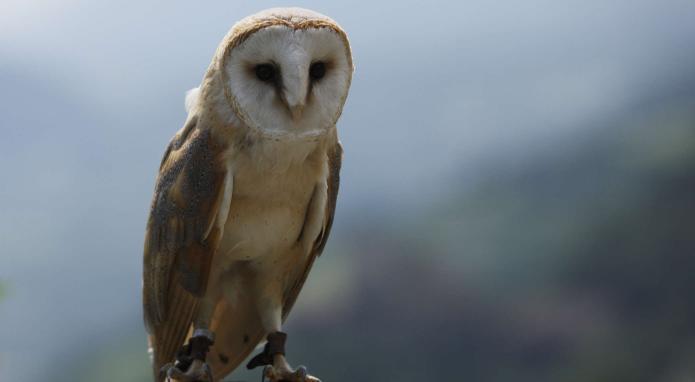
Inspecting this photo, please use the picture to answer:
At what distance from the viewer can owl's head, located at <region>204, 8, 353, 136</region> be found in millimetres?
1395

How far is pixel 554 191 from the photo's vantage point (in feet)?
14.6

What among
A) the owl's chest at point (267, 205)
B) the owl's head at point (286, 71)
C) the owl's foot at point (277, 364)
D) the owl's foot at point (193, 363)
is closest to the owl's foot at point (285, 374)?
the owl's foot at point (277, 364)

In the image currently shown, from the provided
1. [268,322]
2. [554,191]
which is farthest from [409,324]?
[268,322]

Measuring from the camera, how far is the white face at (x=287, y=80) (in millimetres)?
1396

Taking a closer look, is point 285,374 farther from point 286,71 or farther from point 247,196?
point 286,71

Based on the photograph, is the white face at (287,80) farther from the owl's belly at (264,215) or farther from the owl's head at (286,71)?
the owl's belly at (264,215)

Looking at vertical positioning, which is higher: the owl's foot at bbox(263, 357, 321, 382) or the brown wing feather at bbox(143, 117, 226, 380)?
the brown wing feather at bbox(143, 117, 226, 380)

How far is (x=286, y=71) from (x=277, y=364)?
0.58 meters

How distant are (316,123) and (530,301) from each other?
2863mm

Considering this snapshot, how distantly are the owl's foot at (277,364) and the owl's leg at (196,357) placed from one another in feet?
0.37

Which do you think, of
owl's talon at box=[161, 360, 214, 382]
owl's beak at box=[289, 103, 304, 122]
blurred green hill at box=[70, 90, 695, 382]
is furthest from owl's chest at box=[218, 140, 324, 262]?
blurred green hill at box=[70, 90, 695, 382]

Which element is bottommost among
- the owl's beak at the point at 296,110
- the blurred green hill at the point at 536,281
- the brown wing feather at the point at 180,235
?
the blurred green hill at the point at 536,281

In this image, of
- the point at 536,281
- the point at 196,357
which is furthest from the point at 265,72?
the point at 536,281

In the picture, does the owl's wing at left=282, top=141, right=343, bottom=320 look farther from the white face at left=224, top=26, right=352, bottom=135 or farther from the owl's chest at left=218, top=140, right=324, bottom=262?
the white face at left=224, top=26, right=352, bottom=135
